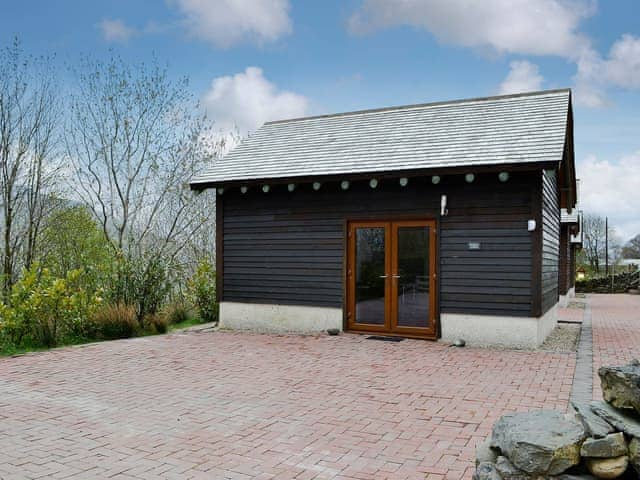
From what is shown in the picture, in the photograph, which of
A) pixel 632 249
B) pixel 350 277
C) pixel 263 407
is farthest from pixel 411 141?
pixel 632 249

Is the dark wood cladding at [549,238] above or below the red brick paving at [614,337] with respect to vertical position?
above

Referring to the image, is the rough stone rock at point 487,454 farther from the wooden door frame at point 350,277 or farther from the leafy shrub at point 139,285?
the leafy shrub at point 139,285

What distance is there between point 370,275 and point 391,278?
382 millimetres

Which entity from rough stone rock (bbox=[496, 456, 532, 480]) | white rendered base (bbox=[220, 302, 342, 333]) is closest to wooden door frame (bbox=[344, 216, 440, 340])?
white rendered base (bbox=[220, 302, 342, 333])

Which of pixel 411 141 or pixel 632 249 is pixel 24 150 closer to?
pixel 411 141

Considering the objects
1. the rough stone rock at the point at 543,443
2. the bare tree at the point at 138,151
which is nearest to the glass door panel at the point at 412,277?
the rough stone rock at the point at 543,443

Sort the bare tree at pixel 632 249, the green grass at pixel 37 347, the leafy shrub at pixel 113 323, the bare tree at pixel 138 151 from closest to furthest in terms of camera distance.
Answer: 1. the green grass at pixel 37 347
2. the leafy shrub at pixel 113 323
3. the bare tree at pixel 138 151
4. the bare tree at pixel 632 249

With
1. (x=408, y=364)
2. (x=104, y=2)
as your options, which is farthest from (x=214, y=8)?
(x=408, y=364)

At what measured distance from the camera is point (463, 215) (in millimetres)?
8680

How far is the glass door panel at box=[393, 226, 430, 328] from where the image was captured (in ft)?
29.4

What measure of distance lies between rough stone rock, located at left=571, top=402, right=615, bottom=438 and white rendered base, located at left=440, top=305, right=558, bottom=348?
5.20 m

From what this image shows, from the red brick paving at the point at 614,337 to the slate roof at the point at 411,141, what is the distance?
2856mm

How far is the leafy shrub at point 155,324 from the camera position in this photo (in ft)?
33.2

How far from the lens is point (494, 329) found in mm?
8398
